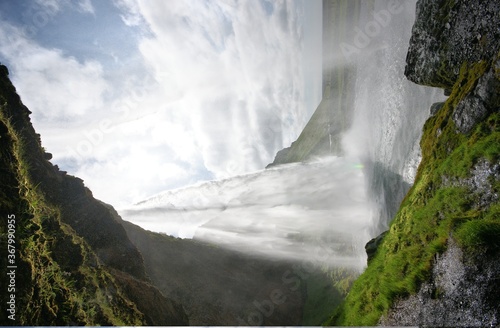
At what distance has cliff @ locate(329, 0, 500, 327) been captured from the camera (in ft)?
14.5

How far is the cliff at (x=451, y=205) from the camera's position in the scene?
443cm

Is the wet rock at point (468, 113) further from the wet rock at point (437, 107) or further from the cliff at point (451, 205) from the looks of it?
the wet rock at point (437, 107)

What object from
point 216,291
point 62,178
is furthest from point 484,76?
point 216,291

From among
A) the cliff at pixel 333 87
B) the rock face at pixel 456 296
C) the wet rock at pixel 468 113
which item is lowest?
the rock face at pixel 456 296

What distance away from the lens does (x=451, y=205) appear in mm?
5984

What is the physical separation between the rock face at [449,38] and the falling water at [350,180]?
6562 millimetres

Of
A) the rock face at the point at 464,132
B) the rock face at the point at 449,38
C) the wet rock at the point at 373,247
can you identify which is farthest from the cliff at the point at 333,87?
the wet rock at the point at 373,247

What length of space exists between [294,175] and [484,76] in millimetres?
47553

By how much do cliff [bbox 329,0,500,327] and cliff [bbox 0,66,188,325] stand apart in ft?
27.3

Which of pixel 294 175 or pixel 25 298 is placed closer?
pixel 25 298

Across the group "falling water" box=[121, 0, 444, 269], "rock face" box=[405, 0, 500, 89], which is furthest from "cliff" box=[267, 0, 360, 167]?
"rock face" box=[405, 0, 500, 89]

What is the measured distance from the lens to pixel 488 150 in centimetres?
537

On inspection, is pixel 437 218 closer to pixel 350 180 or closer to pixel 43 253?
pixel 43 253

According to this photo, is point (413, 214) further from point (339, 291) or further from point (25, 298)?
point (339, 291)
